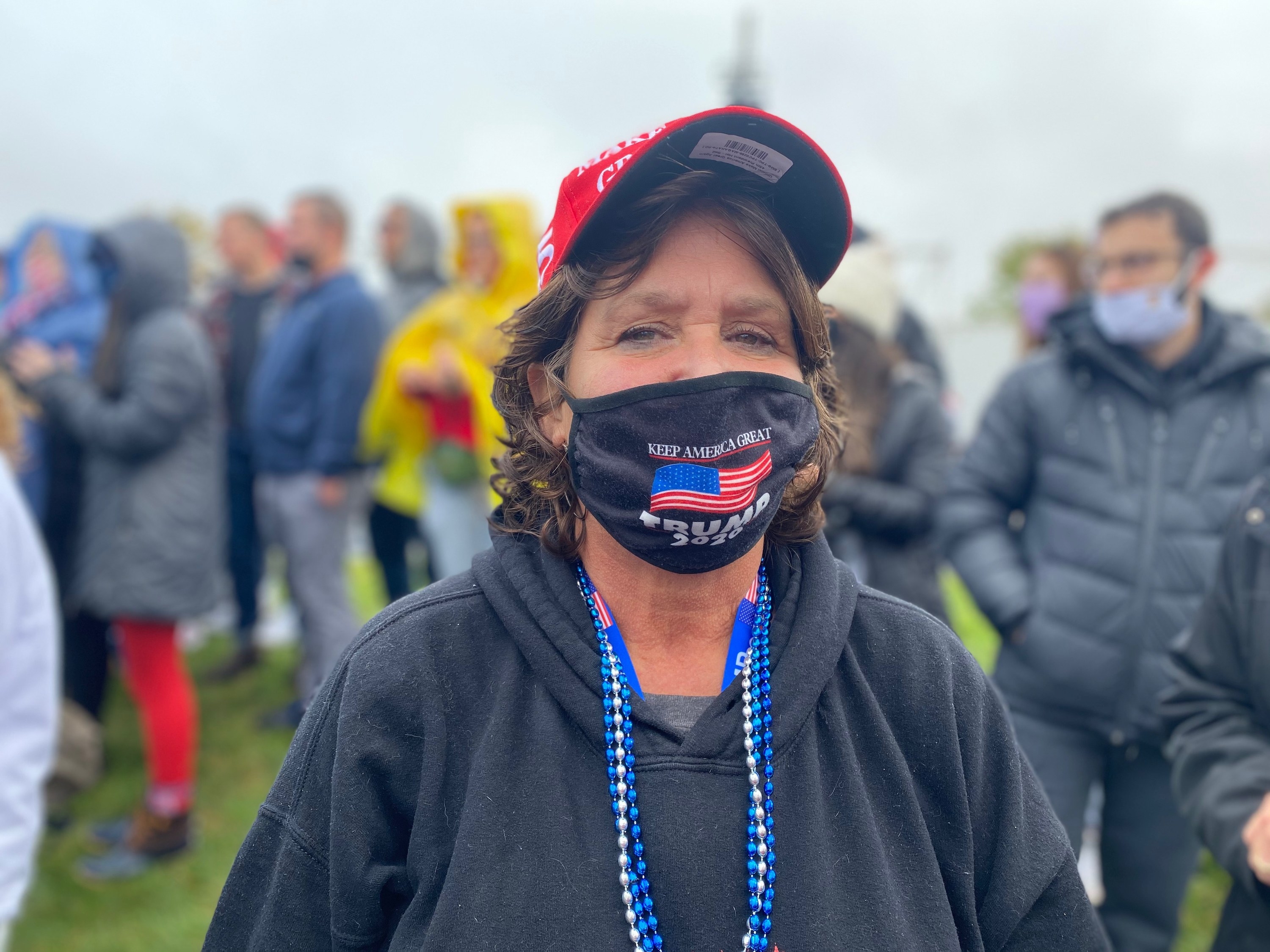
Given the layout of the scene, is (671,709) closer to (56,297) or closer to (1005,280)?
(56,297)

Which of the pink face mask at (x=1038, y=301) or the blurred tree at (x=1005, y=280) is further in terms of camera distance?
the blurred tree at (x=1005, y=280)

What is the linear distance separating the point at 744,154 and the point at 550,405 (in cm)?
45

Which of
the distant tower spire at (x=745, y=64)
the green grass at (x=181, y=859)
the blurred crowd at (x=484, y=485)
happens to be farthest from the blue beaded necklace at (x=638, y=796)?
the distant tower spire at (x=745, y=64)

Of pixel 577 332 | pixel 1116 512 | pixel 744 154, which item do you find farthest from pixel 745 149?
pixel 1116 512

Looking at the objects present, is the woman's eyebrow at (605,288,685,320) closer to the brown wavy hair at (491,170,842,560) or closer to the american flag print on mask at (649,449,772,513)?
the brown wavy hair at (491,170,842,560)

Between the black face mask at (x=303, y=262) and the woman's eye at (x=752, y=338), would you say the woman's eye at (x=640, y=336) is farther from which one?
the black face mask at (x=303, y=262)

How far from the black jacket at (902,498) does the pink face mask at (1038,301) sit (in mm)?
2093

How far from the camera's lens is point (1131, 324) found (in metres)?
2.83

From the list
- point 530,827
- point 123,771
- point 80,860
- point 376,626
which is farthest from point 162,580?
point 530,827

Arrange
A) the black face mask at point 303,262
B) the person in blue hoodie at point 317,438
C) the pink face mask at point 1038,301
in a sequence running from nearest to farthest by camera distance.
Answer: the person in blue hoodie at point 317,438
the black face mask at point 303,262
the pink face mask at point 1038,301

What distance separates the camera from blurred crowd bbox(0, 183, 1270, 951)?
231cm

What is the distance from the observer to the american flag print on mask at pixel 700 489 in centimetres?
129

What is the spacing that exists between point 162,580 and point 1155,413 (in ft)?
11.2

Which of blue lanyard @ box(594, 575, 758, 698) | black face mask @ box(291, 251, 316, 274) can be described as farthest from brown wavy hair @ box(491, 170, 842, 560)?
black face mask @ box(291, 251, 316, 274)
